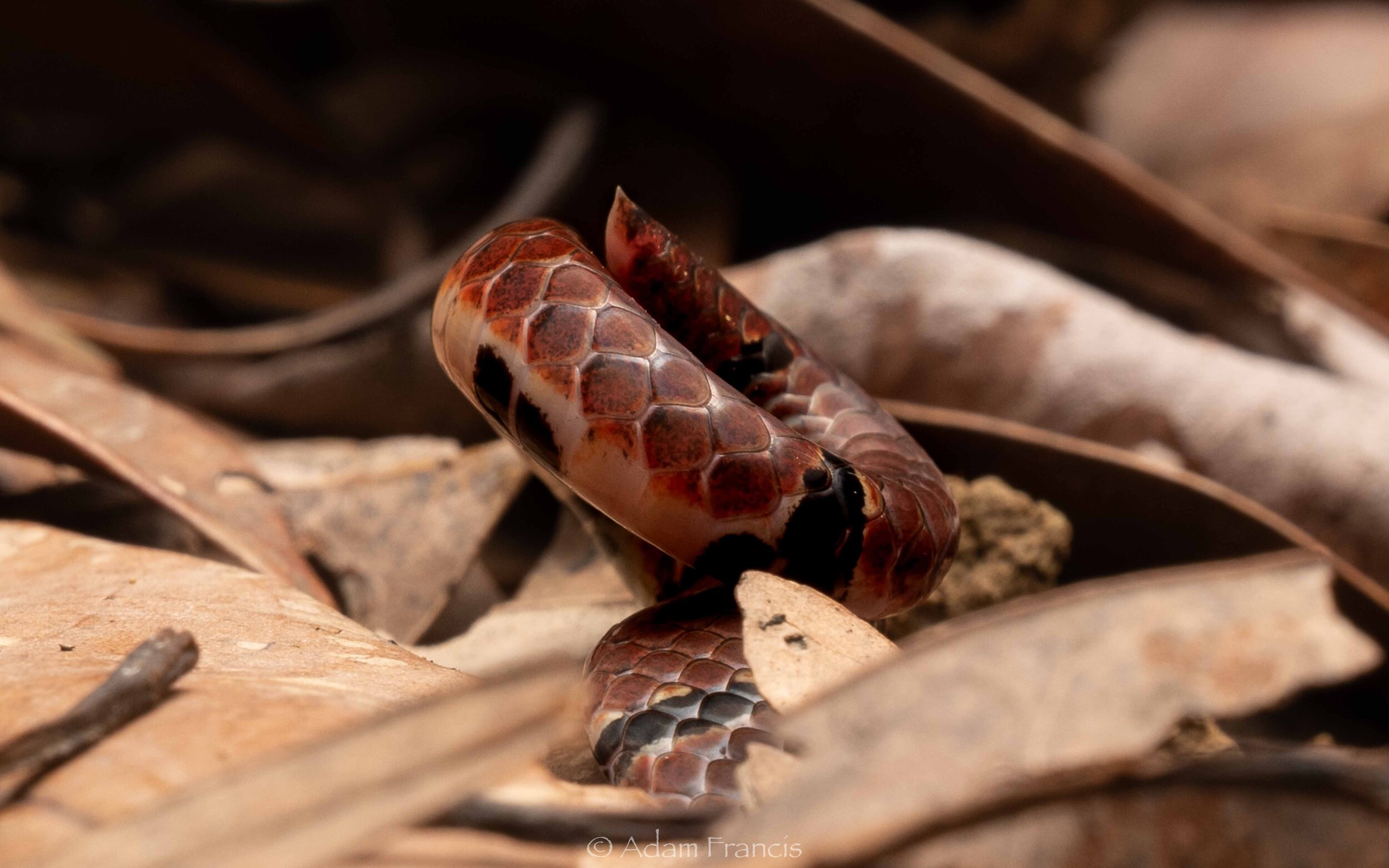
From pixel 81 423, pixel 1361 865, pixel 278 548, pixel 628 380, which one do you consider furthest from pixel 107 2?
pixel 1361 865

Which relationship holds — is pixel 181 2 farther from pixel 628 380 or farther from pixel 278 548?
pixel 628 380

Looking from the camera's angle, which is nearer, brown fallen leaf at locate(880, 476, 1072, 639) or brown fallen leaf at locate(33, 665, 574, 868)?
brown fallen leaf at locate(33, 665, 574, 868)

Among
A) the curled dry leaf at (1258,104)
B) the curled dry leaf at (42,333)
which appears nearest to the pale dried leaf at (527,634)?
the curled dry leaf at (42,333)

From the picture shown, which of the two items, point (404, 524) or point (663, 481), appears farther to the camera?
point (404, 524)

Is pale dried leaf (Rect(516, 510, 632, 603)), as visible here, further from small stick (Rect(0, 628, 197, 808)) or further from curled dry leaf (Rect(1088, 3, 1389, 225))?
curled dry leaf (Rect(1088, 3, 1389, 225))

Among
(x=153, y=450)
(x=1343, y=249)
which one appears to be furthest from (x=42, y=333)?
(x=1343, y=249)

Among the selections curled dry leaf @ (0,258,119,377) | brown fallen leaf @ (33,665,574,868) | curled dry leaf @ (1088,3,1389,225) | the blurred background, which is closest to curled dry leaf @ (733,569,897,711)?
brown fallen leaf @ (33,665,574,868)

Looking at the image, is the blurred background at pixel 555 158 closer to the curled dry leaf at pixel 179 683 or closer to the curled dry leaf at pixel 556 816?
the curled dry leaf at pixel 179 683

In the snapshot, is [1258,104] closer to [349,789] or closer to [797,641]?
[797,641]
